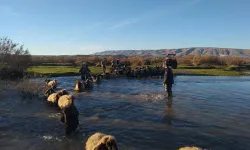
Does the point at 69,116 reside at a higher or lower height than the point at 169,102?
higher

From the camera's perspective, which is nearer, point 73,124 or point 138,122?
point 73,124

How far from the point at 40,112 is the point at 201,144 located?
38.4ft

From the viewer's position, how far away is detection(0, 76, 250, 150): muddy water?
1460 cm

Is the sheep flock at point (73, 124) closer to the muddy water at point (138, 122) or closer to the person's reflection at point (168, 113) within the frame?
the muddy water at point (138, 122)

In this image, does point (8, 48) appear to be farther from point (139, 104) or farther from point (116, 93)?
point (139, 104)

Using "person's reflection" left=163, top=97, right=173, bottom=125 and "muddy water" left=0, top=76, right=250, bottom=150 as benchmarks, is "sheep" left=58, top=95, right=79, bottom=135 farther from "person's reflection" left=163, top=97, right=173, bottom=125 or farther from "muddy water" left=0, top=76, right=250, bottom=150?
"person's reflection" left=163, top=97, right=173, bottom=125

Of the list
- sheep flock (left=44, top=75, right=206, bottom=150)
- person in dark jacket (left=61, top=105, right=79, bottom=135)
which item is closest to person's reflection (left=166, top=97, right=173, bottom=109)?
sheep flock (left=44, top=75, right=206, bottom=150)

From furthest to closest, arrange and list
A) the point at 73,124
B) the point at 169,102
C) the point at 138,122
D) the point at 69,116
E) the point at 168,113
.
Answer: the point at 169,102 → the point at 168,113 → the point at 138,122 → the point at 73,124 → the point at 69,116

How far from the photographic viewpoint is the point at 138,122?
1859 cm

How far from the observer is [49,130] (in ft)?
54.2

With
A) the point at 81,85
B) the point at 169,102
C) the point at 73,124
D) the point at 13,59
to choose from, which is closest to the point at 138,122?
the point at 73,124

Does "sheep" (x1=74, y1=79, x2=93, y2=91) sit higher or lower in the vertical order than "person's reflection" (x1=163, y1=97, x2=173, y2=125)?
higher

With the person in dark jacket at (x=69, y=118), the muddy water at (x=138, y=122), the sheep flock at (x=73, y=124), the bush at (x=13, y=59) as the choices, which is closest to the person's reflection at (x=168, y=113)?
the muddy water at (x=138, y=122)

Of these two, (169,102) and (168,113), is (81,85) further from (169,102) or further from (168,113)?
(168,113)
